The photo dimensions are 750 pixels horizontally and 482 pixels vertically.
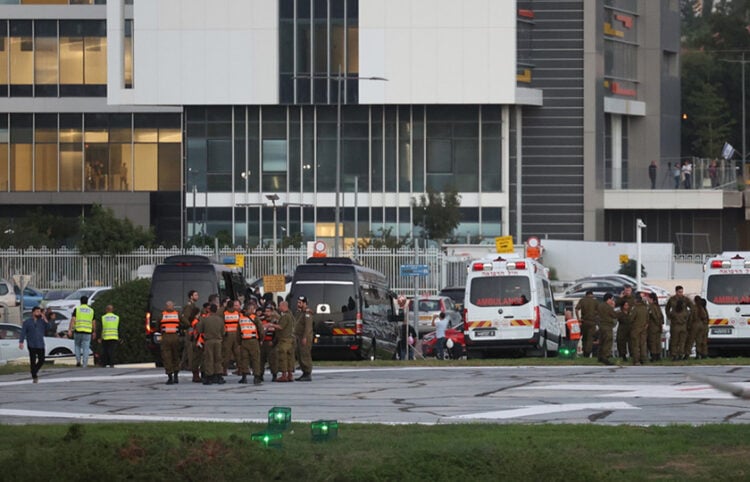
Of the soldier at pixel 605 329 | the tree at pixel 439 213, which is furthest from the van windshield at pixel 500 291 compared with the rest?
the tree at pixel 439 213

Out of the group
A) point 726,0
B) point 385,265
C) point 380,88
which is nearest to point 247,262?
point 385,265

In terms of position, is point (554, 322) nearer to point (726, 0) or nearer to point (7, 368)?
point (7, 368)

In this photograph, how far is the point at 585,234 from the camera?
78938 mm

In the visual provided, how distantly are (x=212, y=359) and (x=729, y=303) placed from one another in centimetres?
1383

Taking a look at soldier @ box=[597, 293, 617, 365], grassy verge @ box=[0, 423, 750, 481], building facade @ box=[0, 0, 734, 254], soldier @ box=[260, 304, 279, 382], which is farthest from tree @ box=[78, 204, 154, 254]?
grassy verge @ box=[0, 423, 750, 481]

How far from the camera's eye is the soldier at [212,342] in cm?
2923

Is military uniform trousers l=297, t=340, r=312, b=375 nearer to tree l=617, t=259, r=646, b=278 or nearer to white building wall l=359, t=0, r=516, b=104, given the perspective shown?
tree l=617, t=259, r=646, b=278

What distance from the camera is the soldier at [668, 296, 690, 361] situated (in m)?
35.2

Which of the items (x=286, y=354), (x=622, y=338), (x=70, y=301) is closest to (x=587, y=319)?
(x=622, y=338)

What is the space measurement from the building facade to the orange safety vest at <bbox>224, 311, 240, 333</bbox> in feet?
147

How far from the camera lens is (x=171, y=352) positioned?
29.8m

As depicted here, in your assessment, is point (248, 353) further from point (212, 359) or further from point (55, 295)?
point (55, 295)

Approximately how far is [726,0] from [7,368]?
9867 cm

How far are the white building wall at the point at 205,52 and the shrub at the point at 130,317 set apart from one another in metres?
39.4
